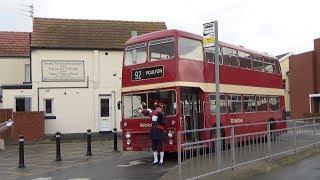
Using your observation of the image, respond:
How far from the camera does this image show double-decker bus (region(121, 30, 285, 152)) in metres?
15.7

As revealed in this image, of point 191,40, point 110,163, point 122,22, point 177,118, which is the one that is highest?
point 122,22

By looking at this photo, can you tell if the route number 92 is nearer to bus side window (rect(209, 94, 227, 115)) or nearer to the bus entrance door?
the bus entrance door

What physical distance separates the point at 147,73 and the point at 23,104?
47.3ft

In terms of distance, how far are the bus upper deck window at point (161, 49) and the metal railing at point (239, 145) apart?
10.4 feet

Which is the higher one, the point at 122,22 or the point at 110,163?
the point at 122,22

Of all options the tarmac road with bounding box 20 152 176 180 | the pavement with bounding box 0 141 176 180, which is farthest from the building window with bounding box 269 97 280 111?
the tarmac road with bounding box 20 152 176 180

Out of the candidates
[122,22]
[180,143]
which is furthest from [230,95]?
[122,22]

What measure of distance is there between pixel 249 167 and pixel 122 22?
21721 millimetres

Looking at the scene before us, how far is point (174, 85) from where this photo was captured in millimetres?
15586

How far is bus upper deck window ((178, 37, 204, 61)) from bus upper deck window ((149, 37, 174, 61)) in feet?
1.00

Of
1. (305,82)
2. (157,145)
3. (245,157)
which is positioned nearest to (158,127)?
(157,145)

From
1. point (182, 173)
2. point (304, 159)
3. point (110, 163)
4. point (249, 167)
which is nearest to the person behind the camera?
point (182, 173)

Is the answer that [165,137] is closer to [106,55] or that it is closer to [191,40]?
[191,40]

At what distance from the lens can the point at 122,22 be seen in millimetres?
32938
